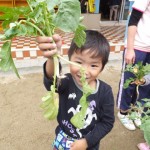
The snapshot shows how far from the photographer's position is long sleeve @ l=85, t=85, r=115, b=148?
1.01 metres

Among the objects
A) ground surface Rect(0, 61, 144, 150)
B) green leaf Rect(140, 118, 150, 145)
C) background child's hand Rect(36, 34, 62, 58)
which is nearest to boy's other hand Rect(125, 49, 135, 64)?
ground surface Rect(0, 61, 144, 150)

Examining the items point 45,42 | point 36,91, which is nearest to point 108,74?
point 36,91

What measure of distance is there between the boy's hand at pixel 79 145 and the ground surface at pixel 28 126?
25.8 inches

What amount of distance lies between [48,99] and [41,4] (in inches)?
7.7

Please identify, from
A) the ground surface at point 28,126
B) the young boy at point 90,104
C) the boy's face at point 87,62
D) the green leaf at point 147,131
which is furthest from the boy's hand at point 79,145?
the ground surface at point 28,126

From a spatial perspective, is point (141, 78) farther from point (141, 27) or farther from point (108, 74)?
point (108, 74)

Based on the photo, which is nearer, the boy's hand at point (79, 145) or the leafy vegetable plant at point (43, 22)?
the leafy vegetable plant at point (43, 22)

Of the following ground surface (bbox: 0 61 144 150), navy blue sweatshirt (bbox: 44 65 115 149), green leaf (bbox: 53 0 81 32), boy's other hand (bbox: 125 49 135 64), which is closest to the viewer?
green leaf (bbox: 53 0 81 32)

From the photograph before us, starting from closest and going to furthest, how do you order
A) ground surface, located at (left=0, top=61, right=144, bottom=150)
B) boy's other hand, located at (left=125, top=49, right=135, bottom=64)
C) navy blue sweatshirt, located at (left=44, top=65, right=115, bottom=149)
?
navy blue sweatshirt, located at (left=44, top=65, right=115, bottom=149), boy's other hand, located at (left=125, top=49, right=135, bottom=64), ground surface, located at (left=0, top=61, right=144, bottom=150)

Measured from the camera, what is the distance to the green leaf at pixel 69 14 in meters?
0.44

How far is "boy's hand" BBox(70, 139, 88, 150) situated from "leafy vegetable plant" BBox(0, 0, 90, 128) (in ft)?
1.52

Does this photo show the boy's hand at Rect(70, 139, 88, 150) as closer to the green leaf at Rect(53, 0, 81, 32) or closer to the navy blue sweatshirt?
the navy blue sweatshirt

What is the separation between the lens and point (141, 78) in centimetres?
141

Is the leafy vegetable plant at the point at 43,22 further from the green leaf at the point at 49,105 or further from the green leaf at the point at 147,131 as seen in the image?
the green leaf at the point at 147,131
